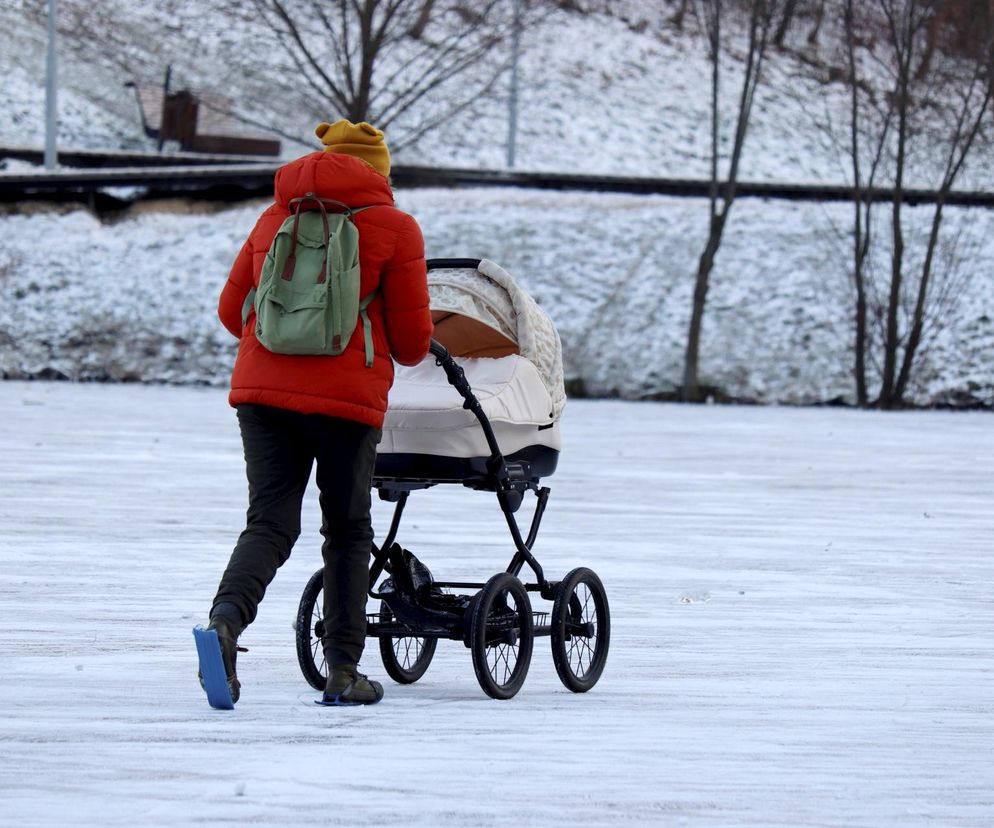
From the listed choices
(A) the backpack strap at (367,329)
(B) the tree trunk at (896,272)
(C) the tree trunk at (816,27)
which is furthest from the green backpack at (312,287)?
(C) the tree trunk at (816,27)

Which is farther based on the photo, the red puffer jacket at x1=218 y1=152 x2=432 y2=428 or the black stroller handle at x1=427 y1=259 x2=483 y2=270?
the black stroller handle at x1=427 y1=259 x2=483 y2=270

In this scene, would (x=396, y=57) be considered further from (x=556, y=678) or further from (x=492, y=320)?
(x=556, y=678)

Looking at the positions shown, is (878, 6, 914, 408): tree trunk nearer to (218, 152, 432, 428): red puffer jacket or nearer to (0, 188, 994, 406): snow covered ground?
(0, 188, 994, 406): snow covered ground

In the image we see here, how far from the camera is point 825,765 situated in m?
4.56

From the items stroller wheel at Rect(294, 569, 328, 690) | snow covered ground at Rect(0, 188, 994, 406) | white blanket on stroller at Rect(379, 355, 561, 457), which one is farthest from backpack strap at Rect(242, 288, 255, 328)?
snow covered ground at Rect(0, 188, 994, 406)

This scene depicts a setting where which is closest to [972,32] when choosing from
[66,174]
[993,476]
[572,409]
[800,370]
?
[800,370]

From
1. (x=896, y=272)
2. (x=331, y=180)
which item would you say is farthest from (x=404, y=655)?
(x=896, y=272)

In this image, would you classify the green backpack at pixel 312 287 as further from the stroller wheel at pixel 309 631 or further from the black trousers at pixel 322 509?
the stroller wheel at pixel 309 631

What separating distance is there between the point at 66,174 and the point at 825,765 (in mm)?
27183

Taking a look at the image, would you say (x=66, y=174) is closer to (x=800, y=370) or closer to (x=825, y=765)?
(x=800, y=370)

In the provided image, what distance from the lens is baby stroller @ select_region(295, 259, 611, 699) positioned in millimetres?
5496

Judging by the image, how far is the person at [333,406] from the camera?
5.00 meters

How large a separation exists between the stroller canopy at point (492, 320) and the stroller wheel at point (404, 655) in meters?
0.90

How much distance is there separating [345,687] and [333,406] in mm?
886
